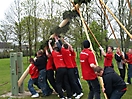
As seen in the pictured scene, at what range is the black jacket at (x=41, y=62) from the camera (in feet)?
27.7

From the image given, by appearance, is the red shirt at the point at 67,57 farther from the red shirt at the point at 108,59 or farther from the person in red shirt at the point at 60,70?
the red shirt at the point at 108,59

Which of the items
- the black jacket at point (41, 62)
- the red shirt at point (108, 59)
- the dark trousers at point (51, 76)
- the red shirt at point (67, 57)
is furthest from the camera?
the black jacket at point (41, 62)

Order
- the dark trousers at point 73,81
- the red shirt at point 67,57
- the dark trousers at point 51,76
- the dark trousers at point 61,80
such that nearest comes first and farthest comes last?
1. the dark trousers at point 61,80
2. the red shirt at point 67,57
3. the dark trousers at point 73,81
4. the dark trousers at point 51,76

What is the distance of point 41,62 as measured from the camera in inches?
333

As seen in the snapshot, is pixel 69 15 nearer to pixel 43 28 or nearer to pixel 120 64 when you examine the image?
pixel 120 64

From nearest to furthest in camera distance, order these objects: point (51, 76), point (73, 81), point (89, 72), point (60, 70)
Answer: point (89, 72) < point (60, 70) < point (73, 81) < point (51, 76)

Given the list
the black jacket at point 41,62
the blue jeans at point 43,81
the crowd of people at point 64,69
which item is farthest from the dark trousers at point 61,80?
the black jacket at point 41,62

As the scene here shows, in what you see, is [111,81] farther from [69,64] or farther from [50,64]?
[50,64]

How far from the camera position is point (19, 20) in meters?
33.7

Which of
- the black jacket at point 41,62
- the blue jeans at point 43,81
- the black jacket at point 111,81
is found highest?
the black jacket at point 41,62

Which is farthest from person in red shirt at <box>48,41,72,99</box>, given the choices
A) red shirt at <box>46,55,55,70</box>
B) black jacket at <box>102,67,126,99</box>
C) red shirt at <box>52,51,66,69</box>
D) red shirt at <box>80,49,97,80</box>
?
black jacket at <box>102,67,126,99</box>

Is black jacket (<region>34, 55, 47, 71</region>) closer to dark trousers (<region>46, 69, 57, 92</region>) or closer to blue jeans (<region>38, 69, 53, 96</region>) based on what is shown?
blue jeans (<region>38, 69, 53, 96</region>)

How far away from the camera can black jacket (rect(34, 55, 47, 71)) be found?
845 centimetres

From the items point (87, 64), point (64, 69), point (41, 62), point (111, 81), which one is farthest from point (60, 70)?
point (111, 81)
